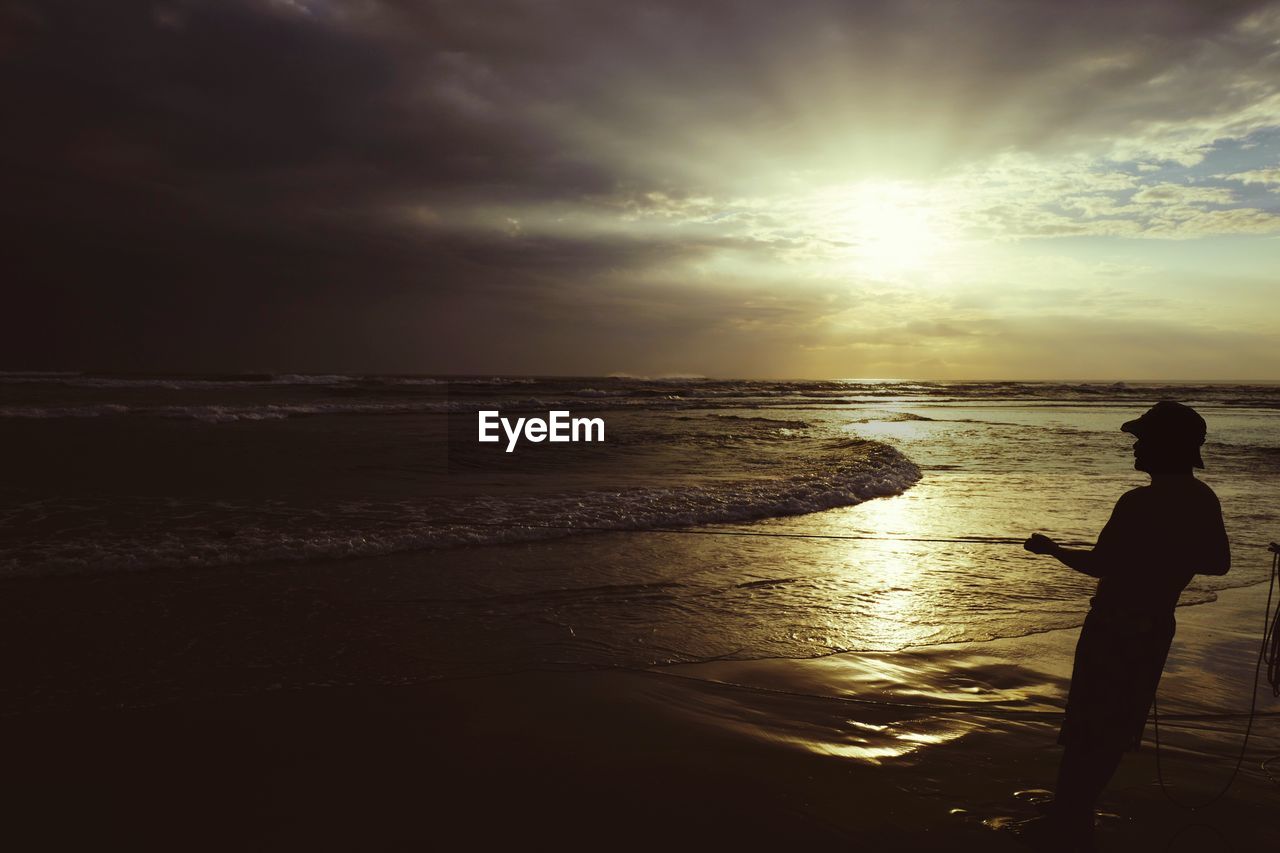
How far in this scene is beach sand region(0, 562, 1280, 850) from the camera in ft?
10.3

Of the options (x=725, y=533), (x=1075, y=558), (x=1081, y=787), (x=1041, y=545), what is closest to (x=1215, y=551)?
(x=1075, y=558)

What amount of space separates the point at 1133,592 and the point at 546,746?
2.95m

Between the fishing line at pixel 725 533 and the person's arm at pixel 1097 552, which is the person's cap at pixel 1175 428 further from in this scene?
the fishing line at pixel 725 533

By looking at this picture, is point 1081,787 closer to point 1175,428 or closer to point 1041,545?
point 1041,545

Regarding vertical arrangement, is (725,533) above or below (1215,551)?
below

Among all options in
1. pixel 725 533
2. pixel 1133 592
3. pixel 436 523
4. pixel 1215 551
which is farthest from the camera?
pixel 725 533

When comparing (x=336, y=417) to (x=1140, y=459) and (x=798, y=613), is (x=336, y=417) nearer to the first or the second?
(x=798, y=613)

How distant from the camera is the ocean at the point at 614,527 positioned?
19.6 feet

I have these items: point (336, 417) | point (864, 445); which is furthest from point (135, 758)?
point (336, 417)

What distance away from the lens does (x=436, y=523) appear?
9359mm

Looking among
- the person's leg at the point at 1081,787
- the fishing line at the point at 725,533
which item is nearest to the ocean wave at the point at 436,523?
the fishing line at the point at 725,533

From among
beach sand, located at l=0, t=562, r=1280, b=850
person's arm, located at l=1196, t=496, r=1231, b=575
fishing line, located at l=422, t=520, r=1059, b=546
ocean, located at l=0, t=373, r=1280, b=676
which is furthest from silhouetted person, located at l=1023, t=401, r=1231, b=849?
fishing line, located at l=422, t=520, r=1059, b=546

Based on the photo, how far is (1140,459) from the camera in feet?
10.0

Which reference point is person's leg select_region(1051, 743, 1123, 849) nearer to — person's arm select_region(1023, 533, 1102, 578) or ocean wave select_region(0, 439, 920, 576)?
person's arm select_region(1023, 533, 1102, 578)
